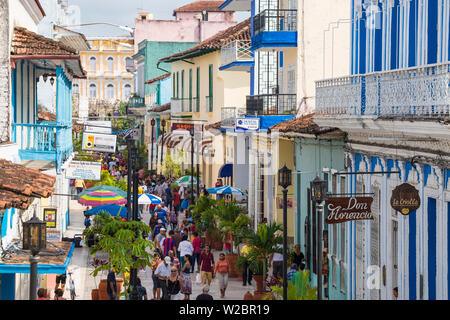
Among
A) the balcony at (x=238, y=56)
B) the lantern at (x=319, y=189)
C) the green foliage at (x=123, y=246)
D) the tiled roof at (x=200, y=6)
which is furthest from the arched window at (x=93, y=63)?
the lantern at (x=319, y=189)

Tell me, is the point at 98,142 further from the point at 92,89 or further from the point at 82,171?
the point at 92,89

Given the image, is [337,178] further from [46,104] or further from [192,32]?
[192,32]

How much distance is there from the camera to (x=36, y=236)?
9.84m

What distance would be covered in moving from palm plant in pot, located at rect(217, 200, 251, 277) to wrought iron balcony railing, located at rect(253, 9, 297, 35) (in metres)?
4.75

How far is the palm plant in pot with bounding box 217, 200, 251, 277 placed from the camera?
21641 millimetres

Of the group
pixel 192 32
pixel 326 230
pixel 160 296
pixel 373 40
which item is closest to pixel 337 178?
pixel 326 230

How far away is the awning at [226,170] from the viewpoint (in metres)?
33.0

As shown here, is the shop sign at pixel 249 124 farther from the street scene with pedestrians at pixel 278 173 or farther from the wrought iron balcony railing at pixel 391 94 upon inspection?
the wrought iron balcony railing at pixel 391 94

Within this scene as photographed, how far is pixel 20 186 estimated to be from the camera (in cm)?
1169

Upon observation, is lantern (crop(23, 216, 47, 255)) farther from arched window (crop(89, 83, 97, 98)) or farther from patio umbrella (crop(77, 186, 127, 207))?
arched window (crop(89, 83, 97, 98))

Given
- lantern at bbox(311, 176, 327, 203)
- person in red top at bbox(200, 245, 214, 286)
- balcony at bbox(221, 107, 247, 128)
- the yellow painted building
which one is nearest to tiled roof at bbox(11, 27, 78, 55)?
person in red top at bbox(200, 245, 214, 286)

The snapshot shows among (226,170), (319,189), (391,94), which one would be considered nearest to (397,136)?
(391,94)

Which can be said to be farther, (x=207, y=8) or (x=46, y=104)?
(x=207, y=8)

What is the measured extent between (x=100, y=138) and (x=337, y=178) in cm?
859
